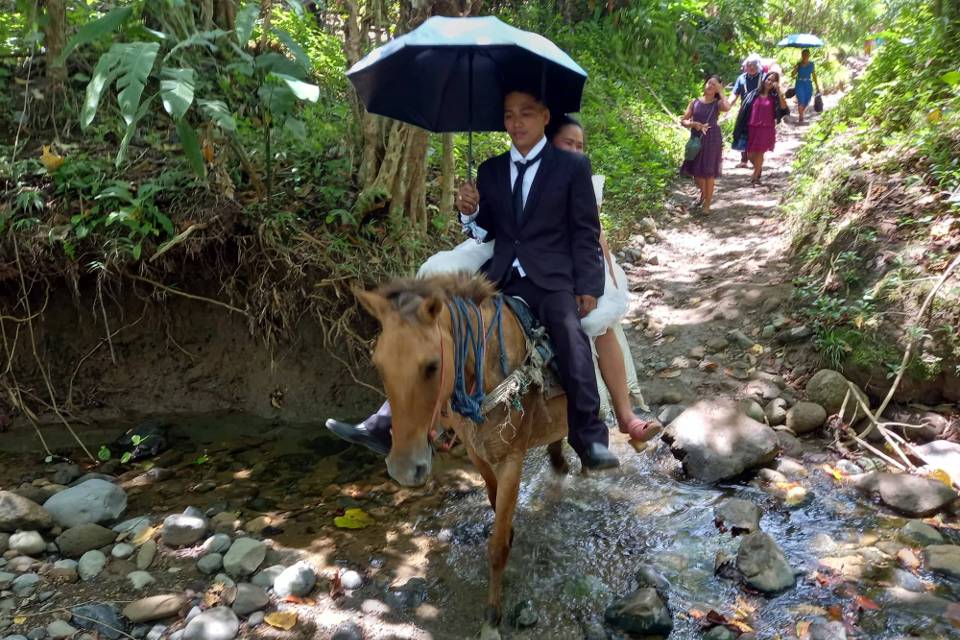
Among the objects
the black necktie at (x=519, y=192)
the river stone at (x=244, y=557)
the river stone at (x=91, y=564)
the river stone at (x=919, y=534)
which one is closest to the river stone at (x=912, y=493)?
the river stone at (x=919, y=534)

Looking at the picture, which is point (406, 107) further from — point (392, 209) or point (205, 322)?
point (205, 322)

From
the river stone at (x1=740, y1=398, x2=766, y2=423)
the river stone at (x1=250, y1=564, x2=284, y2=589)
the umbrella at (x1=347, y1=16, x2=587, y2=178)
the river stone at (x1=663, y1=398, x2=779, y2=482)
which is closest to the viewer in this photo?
the umbrella at (x1=347, y1=16, x2=587, y2=178)

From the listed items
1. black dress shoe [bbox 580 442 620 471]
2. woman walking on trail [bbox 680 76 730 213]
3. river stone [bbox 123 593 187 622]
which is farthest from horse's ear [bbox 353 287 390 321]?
woman walking on trail [bbox 680 76 730 213]

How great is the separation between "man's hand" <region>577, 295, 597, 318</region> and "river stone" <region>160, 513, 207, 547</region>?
3170 mm

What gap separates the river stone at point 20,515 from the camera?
4418 millimetres

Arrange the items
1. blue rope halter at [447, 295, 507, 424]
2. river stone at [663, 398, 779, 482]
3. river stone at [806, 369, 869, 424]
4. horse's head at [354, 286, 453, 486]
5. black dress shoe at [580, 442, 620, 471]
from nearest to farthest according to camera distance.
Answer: horse's head at [354, 286, 453, 486] < blue rope halter at [447, 295, 507, 424] < black dress shoe at [580, 442, 620, 471] < river stone at [663, 398, 779, 482] < river stone at [806, 369, 869, 424]

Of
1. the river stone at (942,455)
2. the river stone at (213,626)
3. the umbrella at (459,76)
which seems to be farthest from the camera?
the river stone at (942,455)

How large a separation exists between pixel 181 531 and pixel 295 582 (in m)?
1.06

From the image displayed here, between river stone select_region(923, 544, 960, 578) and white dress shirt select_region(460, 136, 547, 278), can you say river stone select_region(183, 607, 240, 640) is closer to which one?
white dress shirt select_region(460, 136, 547, 278)

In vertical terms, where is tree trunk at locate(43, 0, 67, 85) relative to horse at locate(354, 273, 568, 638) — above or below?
above

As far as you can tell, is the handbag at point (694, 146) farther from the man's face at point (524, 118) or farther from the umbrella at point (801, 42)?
the man's face at point (524, 118)

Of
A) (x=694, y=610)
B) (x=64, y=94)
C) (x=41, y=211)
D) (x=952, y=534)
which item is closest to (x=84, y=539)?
(x=41, y=211)

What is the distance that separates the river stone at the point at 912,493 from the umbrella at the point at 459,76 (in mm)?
3609

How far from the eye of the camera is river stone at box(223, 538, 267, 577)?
425 centimetres
